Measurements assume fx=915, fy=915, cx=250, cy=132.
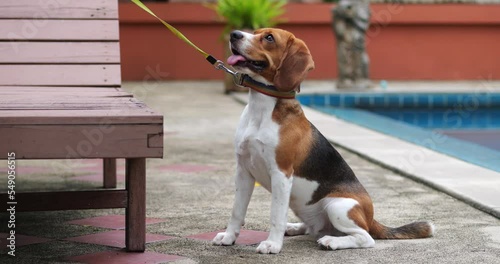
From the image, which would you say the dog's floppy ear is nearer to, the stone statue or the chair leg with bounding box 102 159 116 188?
the chair leg with bounding box 102 159 116 188

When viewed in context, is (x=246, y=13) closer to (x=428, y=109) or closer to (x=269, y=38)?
(x=428, y=109)

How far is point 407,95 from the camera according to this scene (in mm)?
11797

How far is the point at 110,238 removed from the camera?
395 centimetres

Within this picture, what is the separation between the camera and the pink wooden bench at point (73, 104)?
3.22 metres

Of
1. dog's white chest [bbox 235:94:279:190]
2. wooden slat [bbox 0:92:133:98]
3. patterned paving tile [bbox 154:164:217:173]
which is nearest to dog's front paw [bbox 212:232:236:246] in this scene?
dog's white chest [bbox 235:94:279:190]

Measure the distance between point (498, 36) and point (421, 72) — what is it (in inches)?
55.8

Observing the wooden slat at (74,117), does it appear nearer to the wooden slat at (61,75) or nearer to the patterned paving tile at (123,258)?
the patterned paving tile at (123,258)

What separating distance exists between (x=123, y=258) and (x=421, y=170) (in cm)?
276

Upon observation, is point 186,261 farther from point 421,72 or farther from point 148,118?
point 421,72

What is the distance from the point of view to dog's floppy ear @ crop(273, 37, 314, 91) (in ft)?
12.0

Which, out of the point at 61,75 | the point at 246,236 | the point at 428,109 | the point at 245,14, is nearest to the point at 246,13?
the point at 245,14

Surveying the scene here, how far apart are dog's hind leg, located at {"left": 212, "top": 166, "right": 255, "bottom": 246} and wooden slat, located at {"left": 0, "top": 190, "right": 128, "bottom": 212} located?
17.9 inches

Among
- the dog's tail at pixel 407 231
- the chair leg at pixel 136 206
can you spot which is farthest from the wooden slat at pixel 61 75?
the dog's tail at pixel 407 231

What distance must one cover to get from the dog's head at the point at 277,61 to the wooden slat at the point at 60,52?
147 centimetres
